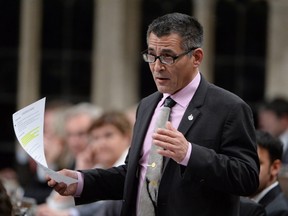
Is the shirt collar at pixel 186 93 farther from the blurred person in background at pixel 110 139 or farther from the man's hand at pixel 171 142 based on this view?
the blurred person in background at pixel 110 139

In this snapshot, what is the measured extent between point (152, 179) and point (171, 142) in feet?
1.31

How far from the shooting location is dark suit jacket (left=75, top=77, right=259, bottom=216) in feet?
14.8

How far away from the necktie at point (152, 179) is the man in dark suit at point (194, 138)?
2 cm

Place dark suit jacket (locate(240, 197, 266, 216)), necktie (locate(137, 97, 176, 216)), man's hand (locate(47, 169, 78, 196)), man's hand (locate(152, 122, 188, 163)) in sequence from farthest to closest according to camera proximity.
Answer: dark suit jacket (locate(240, 197, 266, 216))
man's hand (locate(47, 169, 78, 196))
necktie (locate(137, 97, 176, 216))
man's hand (locate(152, 122, 188, 163))

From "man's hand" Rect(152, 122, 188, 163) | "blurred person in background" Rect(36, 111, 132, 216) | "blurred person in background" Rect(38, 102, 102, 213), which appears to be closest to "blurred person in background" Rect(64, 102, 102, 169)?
"blurred person in background" Rect(38, 102, 102, 213)

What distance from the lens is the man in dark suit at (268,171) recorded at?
5.88m

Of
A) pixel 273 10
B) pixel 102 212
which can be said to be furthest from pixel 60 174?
pixel 273 10

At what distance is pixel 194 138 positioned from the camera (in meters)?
4.69

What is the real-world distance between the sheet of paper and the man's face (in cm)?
57

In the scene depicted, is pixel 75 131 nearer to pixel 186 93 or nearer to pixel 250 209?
pixel 250 209

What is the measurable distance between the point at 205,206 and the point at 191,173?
0.19 m

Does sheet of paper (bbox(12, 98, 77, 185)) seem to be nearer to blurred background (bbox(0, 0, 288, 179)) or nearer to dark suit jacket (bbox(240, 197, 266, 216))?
dark suit jacket (bbox(240, 197, 266, 216))

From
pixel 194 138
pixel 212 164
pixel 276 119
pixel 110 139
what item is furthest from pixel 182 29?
pixel 276 119

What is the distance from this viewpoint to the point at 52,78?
51.8ft
